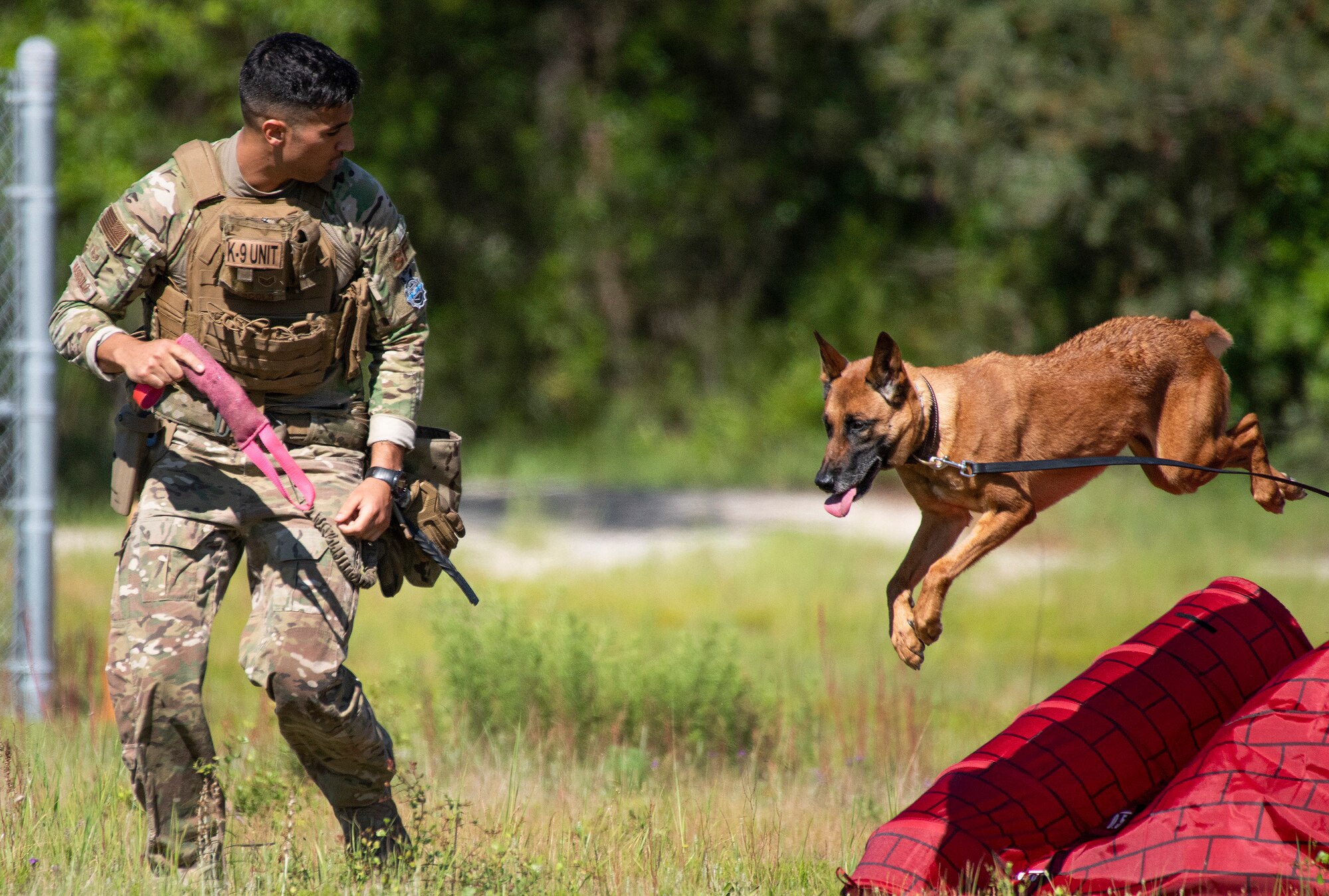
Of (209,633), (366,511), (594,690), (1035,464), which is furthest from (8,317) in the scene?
(1035,464)

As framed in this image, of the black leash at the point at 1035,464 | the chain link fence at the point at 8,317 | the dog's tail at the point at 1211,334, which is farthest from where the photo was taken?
the chain link fence at the point at 8,317

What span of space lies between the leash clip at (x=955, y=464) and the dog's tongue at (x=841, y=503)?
24 cm

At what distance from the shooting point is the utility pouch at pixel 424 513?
4.14m

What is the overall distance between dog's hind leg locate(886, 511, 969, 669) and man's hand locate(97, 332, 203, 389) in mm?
2096

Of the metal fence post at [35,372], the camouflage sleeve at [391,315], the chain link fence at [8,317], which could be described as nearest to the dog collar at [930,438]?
the camouflage sleeve at [391,315]

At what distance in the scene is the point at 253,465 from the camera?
395 centimetres

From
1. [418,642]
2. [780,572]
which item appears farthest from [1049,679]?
[418,642]

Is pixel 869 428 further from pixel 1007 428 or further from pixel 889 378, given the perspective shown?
pixel 1007 428

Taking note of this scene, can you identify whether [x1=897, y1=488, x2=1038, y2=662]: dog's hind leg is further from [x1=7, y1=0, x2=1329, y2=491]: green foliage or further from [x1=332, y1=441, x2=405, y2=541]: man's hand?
[x1=7, y1=0, x2=1329, y2=491]: green foliage

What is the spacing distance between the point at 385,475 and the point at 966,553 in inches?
67.2

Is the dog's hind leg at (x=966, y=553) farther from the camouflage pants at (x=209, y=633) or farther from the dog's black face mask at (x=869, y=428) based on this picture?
the camouflage pants at (x=209, y=633)

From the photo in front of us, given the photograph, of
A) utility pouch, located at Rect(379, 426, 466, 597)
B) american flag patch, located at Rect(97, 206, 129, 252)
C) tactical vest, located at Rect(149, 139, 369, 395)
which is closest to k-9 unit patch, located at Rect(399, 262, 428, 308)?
tactical vest, located at Rect(149, 139, 369, 395)

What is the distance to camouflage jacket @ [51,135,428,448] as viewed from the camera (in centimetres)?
386

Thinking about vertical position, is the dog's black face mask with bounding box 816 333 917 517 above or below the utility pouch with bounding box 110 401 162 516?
above
